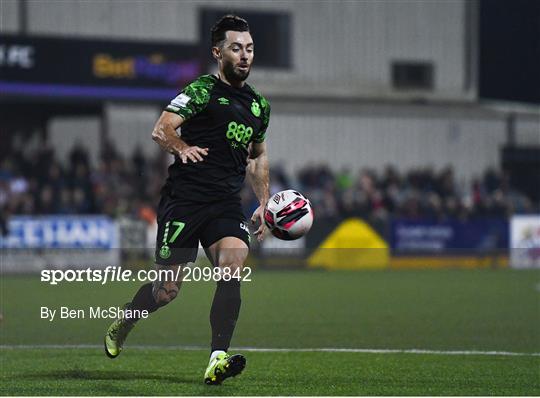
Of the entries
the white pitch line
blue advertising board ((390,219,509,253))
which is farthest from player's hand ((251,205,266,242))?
blue advertising board ((390,219,509,253))

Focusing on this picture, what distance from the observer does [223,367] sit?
8.04 m

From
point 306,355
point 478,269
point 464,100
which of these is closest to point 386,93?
point 464,100

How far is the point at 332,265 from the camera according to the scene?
93.1 feet

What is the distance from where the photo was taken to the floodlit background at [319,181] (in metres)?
12.1

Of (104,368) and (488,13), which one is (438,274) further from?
(104,368)

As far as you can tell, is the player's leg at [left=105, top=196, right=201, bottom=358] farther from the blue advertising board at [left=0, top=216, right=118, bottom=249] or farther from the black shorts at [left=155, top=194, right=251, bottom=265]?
the blue advertising board at [left=0, top=216, right=118, bottom=249]

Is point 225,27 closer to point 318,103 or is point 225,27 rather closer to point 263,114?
point 263,114

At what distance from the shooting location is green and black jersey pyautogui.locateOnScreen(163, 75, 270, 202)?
855cm

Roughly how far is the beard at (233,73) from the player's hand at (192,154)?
25.9 inches

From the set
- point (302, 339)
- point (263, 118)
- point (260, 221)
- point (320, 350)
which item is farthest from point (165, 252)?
point (302, 339)

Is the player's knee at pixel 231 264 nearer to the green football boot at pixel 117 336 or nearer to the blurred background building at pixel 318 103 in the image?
the green football boot at pixel 117 336

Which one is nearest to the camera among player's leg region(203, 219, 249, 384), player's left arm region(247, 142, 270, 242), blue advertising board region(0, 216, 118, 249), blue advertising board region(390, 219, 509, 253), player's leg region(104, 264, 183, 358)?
player's leg region(203, 219, 249, 384)

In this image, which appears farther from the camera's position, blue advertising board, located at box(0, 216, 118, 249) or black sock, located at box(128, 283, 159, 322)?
blue advertising board, located at box(0, 216, 118, 249)

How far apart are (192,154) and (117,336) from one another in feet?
5.72
